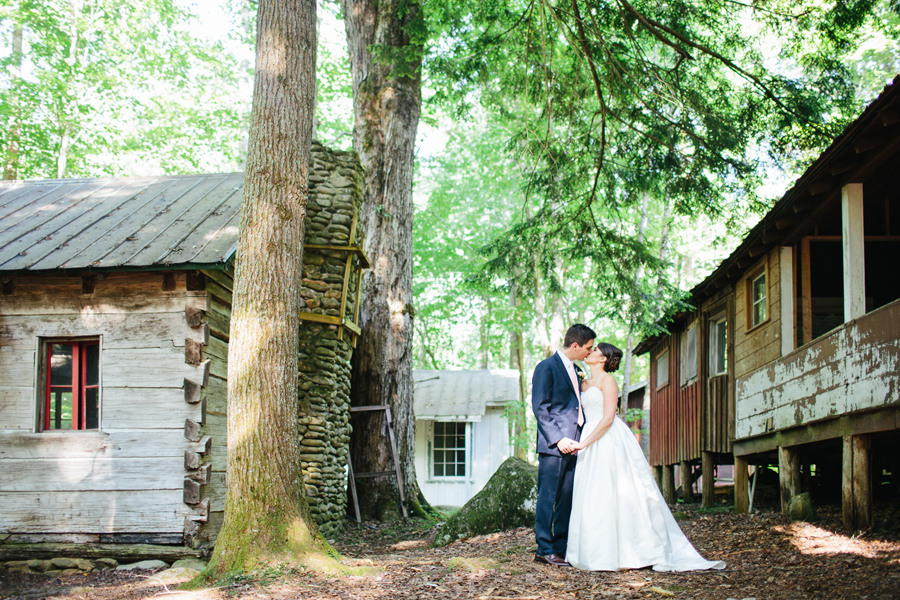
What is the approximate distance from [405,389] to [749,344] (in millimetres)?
5913

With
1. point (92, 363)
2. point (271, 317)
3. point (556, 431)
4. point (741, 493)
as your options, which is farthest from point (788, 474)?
point (92, 363)

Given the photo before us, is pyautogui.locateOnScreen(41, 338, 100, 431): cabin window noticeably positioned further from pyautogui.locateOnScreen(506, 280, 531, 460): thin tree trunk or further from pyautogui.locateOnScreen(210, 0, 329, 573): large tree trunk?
pyautogui.locateOnScreen(506, 280, 531, 460): thin tree trunk

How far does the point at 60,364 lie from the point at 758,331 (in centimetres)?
1003

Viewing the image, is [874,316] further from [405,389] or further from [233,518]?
[405,389]

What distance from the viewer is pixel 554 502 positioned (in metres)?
5.96

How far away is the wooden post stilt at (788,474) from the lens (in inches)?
346

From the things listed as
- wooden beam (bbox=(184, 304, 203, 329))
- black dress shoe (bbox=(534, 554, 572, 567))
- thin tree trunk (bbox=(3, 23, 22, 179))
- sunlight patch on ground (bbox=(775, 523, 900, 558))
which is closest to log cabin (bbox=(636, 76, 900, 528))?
sunlight patch on ground (bbox=(775, 523, 900, 558))

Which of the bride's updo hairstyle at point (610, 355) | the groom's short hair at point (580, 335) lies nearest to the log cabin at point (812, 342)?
the bride's updo hairstyle at point (610, 355)

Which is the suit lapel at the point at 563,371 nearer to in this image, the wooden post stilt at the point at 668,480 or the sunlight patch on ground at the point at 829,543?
the sunlight patch on ground at the point at 829,543

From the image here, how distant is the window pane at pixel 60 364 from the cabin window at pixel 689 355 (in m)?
11.3

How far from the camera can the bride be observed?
5.76 m

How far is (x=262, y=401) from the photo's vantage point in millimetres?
5820

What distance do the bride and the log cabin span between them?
230 cm

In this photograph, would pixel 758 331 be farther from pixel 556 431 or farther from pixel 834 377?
pixel 556 431
